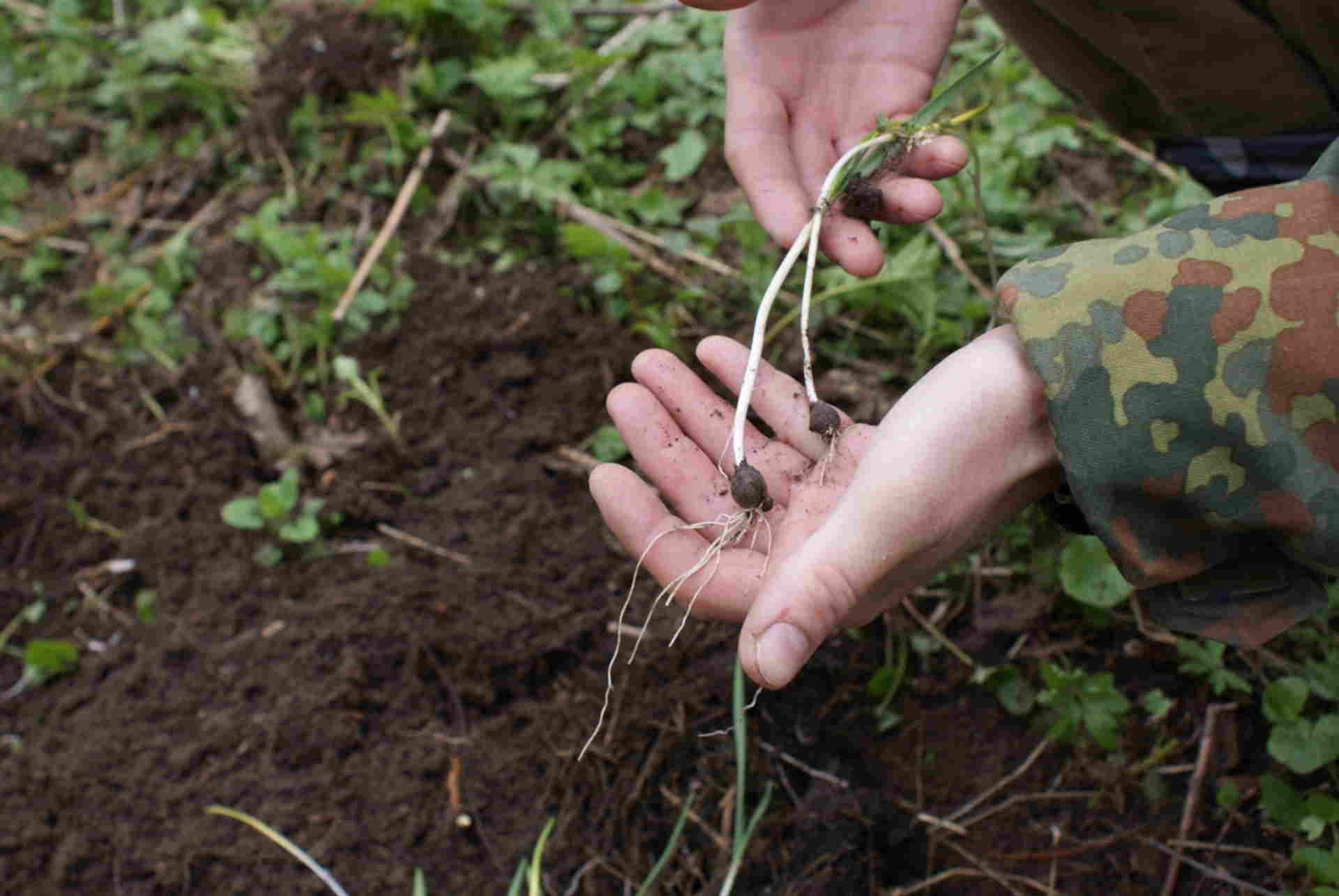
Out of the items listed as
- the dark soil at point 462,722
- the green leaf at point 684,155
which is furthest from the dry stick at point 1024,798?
the green leaf at point 684,155

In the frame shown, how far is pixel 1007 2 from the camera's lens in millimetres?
1895

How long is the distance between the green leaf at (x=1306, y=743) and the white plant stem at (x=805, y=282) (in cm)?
88

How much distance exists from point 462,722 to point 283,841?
333mm

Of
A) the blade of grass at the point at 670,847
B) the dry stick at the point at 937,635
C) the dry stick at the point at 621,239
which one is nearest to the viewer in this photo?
the blade of grass at the point at 670,847

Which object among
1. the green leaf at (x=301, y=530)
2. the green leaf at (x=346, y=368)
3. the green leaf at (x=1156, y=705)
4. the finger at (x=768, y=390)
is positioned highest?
the finger at (x=768, y=390)

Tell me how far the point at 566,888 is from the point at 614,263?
1.33m

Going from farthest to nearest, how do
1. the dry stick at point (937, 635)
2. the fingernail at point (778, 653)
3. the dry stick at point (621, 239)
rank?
the dry stick at point (621, 239), the dry stick at point (937, 635), the fingernail at point (778, 653)

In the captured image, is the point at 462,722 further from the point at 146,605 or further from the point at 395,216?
the point at 395,216

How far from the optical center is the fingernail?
115 centimetres

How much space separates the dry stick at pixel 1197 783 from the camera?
163 centimetres

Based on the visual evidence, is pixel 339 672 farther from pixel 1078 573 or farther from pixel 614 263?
pixel 1078 573

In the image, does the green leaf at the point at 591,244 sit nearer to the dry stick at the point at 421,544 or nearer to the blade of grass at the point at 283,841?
the dry stick at the point at 421,544

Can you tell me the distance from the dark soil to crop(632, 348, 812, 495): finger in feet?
1.42

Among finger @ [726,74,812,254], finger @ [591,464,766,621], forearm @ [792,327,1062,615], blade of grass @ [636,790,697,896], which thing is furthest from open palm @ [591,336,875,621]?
blade of grass @ [636,790,697,896]
